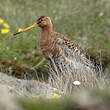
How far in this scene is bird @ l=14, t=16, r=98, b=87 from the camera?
6.42 meters

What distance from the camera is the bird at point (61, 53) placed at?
6422 mm

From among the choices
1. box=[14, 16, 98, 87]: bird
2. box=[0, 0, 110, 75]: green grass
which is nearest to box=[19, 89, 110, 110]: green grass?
box=[14, 16, 98, 87]: bird

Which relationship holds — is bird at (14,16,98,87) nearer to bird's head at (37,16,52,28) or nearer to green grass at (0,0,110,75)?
bird's head at (37,16,52,28)

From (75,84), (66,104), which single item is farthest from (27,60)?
(66,104)

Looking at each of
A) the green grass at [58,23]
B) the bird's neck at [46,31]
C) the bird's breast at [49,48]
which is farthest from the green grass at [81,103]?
the green grass at [58,23]

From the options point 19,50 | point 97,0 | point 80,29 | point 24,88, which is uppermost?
point 97,0

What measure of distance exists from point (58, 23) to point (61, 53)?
327 cm

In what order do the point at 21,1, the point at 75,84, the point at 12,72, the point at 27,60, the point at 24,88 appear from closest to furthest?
the point at 24,88
the point at 75,84
the point at 12,72
the point at 27,60
the point at 21,1

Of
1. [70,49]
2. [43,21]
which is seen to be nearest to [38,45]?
[43,21]

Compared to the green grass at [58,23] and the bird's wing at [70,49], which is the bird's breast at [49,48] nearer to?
the bird's wing at [70,49]

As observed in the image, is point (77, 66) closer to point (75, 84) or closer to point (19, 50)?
point (75, 84)

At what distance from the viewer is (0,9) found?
11.1 meters

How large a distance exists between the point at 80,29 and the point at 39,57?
2.17 meters

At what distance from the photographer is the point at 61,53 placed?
23.6 feet
